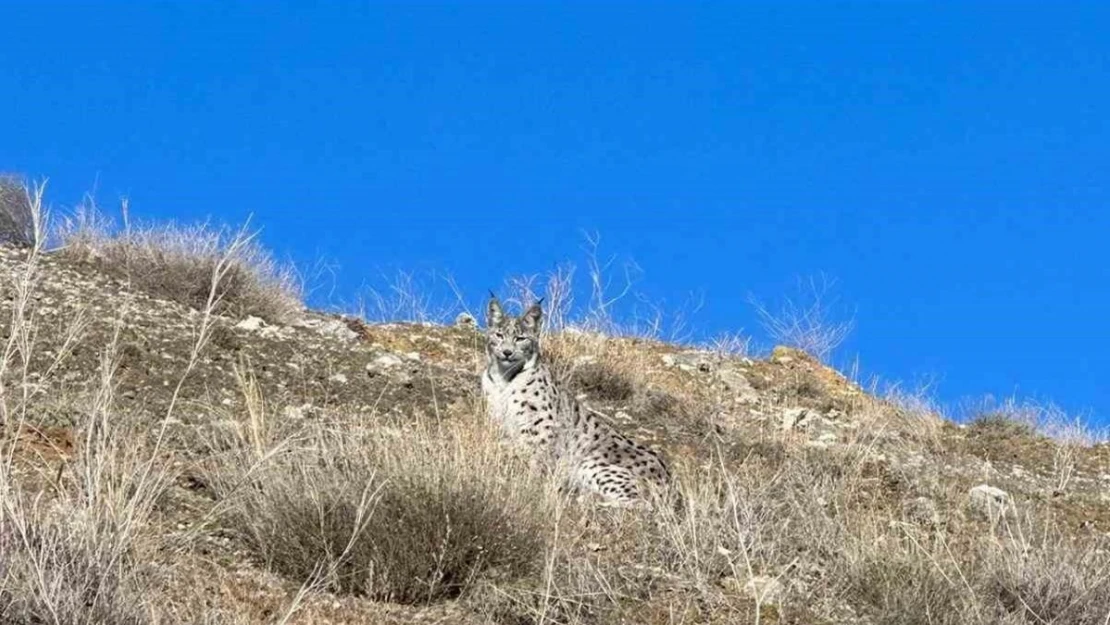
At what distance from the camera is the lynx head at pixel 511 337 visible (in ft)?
39.1

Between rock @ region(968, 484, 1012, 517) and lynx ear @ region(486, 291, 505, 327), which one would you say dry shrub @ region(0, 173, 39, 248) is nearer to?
lynx ear @ region(486, 291, 505, 327)

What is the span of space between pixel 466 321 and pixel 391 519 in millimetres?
10174

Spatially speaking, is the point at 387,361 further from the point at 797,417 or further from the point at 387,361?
the point at 797,417

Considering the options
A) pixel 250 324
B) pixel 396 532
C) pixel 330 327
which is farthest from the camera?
pixel 330 327

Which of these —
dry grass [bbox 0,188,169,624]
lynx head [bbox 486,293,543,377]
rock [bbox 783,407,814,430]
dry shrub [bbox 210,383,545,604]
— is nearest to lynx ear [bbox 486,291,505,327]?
lynx head [bbox 486,293,543,377]

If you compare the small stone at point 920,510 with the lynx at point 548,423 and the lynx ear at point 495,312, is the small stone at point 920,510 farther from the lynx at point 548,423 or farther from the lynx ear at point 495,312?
the lynx ear at point 495,312

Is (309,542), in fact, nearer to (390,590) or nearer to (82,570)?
(390,590)

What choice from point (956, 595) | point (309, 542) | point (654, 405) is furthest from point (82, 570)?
point (654, 405)

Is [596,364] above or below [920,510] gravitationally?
above

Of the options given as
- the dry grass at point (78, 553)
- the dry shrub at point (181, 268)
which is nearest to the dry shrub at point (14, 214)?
the dry shrub at point (181, 268)

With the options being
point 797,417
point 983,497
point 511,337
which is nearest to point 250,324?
point 511,337

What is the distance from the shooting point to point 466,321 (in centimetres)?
1752

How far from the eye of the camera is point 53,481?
7516 millimetres

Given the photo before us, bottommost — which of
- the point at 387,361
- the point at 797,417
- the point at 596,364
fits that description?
the point at 387,361
